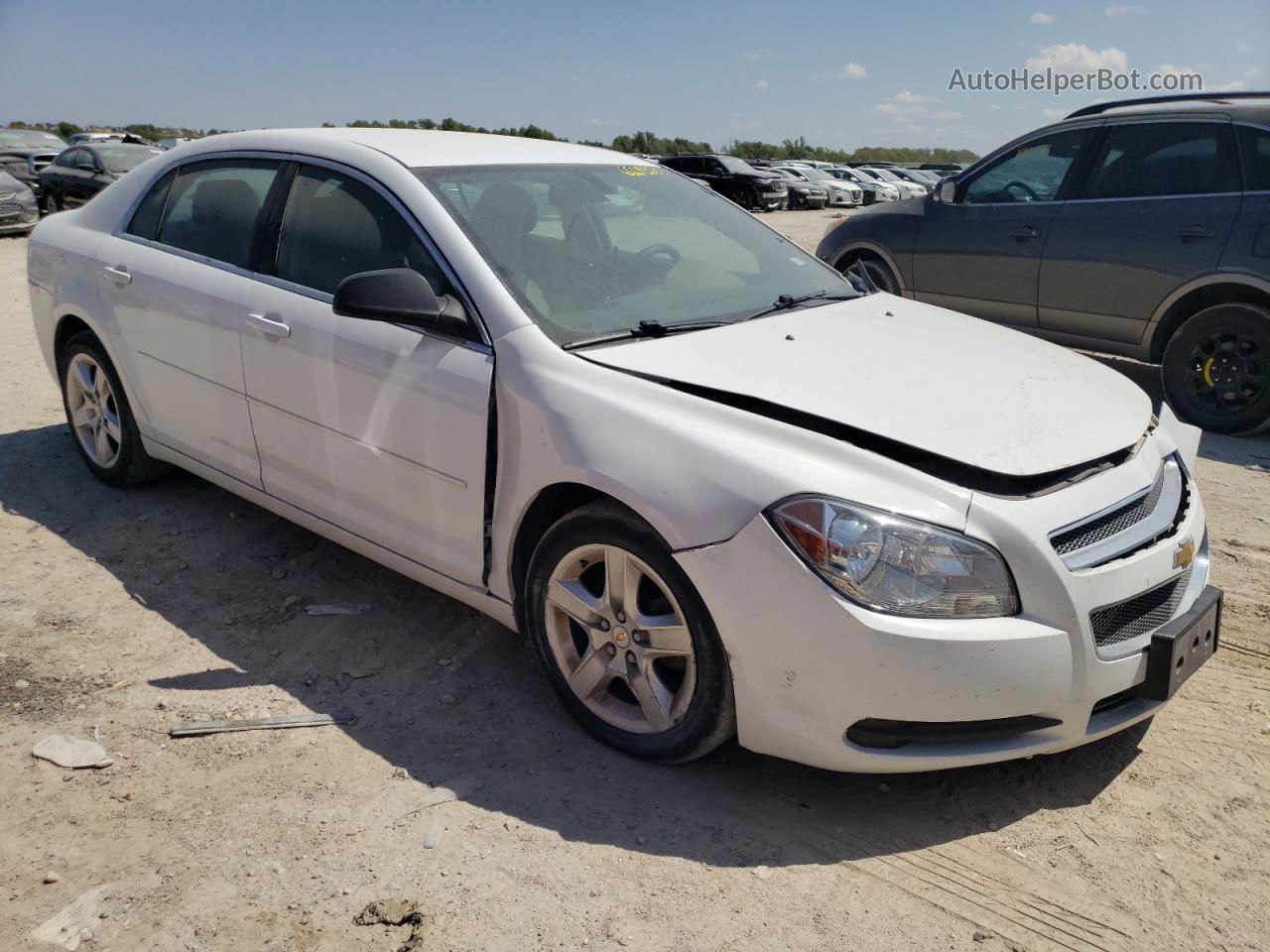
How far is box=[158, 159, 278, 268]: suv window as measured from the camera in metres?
4.26

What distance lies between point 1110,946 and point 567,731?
1.60 metres

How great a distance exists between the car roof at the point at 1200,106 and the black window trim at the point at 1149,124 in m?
0.04

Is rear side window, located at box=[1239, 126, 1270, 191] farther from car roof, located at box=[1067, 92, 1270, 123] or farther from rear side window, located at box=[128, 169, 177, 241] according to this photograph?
rear side window, located at box=[128, 169, 177, 241]

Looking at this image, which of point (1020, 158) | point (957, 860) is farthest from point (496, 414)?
point (1020, 158)

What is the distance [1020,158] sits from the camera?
7.62m

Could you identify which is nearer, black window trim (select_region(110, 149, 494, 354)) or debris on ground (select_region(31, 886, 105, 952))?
debris on ground (select_region(31, 886, 105, 952))

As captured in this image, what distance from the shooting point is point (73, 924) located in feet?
8.32

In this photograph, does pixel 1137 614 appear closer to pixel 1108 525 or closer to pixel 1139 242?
pixel 1108 525

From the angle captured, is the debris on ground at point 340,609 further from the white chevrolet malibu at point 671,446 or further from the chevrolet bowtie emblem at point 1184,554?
the chevrolet bowtie emblem at point 1184,554

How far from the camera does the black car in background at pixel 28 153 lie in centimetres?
2335

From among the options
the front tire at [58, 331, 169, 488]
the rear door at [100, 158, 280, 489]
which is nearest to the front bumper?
the rear door at [100, 158, 280, 489]

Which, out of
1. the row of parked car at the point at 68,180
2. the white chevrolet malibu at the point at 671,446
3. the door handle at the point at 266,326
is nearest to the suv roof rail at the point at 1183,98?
the white chevrolet malibu at the point at 671,446

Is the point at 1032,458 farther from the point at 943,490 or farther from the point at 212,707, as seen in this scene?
the point at 212,707

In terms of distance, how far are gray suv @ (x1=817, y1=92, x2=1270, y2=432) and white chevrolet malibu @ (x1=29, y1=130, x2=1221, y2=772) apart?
11.0 ft
